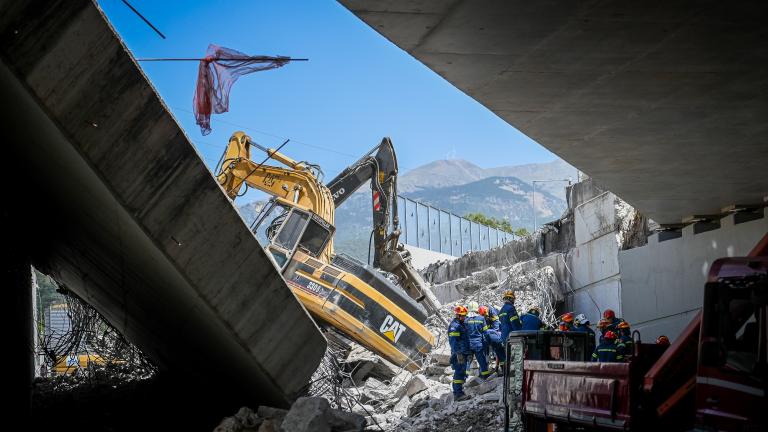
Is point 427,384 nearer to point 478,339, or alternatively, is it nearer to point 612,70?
point 478,339

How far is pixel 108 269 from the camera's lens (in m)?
13.2

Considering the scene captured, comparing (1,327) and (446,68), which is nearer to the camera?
(446,68)

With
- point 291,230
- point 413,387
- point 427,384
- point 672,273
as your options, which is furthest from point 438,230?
point 413,387

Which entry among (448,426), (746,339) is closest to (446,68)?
(746,339)

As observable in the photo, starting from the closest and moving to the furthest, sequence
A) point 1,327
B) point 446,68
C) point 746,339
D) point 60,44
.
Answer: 1. point 746,339
2. point 60,44
3. point 446,68
4. point 1,327

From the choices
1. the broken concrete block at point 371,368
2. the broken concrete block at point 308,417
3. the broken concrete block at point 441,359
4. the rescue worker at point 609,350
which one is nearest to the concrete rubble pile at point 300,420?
the broken concrete block at point 308,417

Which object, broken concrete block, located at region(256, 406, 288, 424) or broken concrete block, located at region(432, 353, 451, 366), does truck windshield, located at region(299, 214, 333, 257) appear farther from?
broken concrete block, located at region(256, 406, 288, 424)

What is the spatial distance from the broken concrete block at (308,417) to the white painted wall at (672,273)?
25.2 feet

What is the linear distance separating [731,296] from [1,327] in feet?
34.2

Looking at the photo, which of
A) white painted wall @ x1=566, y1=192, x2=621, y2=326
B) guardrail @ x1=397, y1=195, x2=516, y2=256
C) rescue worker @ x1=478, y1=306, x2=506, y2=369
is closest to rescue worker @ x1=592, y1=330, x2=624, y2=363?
rescue worker @ x1=478, y1=306, x2=506, y2=369

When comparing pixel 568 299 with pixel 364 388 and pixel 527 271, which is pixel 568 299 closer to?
pixel 527 271

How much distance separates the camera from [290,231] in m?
18.3

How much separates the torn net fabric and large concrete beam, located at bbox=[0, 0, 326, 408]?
2283 mm

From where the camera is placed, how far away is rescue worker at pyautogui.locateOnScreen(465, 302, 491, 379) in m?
15.2
